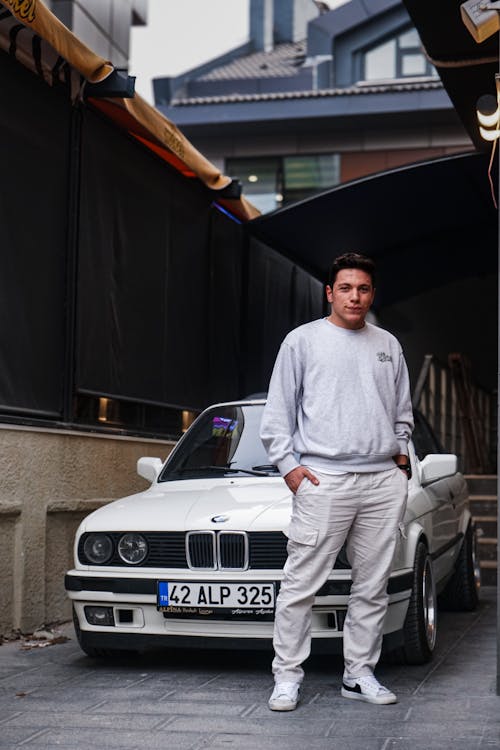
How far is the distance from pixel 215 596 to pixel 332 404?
1.23 metres

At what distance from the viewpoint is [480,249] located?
14.5m

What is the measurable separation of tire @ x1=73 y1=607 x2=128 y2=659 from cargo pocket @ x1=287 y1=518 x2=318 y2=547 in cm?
152

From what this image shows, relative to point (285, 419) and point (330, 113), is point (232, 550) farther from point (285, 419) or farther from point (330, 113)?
point (330, 113)

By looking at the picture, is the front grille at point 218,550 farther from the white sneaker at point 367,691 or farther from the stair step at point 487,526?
the stair step at point 487,526

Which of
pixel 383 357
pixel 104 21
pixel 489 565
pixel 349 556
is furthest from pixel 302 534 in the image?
pixel 104 21

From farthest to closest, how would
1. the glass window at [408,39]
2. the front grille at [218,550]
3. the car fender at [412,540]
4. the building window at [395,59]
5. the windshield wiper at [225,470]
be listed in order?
the glass window at [408,39], the building window at [395,59], the windshield wiper at [225,470], the car fender at [412,540], the front grille at [218,550]

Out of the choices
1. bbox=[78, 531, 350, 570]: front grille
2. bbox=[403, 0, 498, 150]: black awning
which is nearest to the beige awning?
bbox=[403, 0, 498, 150]: black awning

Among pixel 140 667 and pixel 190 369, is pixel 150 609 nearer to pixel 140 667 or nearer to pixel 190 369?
pixel 140 667

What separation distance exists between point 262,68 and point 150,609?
930 inches

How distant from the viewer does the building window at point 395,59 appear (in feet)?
79.9

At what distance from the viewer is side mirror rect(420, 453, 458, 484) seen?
677 cm

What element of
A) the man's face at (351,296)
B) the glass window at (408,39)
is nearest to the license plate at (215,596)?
the man's face at (351,296)

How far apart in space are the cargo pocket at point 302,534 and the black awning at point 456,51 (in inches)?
131

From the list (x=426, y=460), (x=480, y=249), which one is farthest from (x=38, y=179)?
(x=480, y=249)
